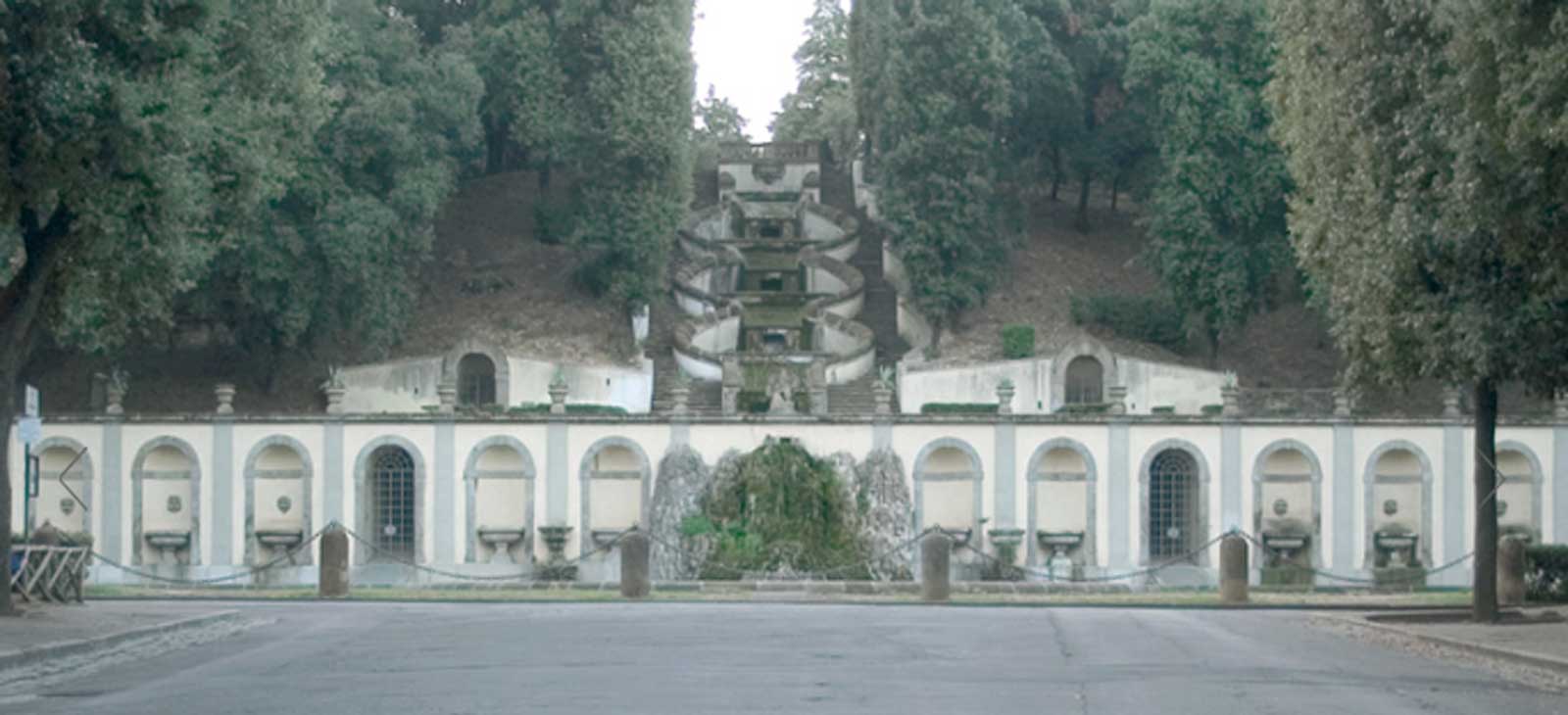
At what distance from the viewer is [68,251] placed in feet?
87.1

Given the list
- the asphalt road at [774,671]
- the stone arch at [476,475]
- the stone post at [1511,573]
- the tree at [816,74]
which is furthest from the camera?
the tree at [816,74]

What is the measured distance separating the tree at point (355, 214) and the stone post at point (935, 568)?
19853 millimetres

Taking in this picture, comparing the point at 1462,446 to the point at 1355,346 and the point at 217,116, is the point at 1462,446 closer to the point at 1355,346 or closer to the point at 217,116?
the point at 1355,346

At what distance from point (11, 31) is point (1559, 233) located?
16276mm

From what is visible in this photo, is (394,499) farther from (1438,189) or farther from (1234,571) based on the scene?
(1438,189)

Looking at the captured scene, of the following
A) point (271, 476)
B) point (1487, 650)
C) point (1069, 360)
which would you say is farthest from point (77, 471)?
point (1487, 650)

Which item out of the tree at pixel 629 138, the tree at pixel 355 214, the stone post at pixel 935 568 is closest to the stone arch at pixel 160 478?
the tree at pixel 355 214

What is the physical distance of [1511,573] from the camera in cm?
3406

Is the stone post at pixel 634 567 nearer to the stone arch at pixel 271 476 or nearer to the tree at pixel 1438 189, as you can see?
the tree at pixel 1438 189

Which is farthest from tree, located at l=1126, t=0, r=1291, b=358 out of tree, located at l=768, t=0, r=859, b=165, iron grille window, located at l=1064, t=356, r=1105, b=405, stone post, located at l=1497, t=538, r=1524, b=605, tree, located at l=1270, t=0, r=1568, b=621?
tree, located at l=768, t=0, r=859, b=165

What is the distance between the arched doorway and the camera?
49812 mm

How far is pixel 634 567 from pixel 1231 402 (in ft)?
61.7

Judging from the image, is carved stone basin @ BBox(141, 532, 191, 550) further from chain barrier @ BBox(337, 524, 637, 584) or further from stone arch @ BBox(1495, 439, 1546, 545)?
stone arch @ BBox(1495, 439, 1546, 545)

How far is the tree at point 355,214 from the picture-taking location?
51156mm
